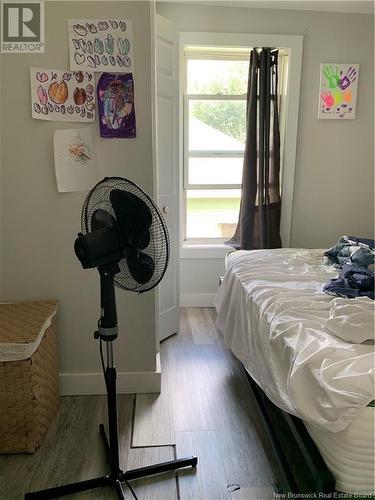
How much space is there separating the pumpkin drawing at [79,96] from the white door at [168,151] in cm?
74

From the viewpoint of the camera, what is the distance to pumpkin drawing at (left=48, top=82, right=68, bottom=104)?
76.1 inches

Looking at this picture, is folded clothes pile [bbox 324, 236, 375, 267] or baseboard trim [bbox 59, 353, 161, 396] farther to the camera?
baseboard trim [bbox 59, 353, 161, 396]

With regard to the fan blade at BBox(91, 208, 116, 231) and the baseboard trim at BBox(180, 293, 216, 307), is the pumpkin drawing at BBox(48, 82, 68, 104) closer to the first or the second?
the fan blade at BBox(91, 208, 116, 231)

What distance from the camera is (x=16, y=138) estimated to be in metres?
1.98

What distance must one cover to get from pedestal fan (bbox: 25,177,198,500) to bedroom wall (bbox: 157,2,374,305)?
2.10m

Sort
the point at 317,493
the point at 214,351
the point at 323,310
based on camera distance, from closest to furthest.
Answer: the point at 317,493 → the point at 323,310 → the point at 214,351

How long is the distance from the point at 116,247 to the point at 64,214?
2.70 feet

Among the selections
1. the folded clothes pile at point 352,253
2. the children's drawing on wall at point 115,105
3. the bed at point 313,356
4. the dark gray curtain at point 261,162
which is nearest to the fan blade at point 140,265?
the bed at point 313,356

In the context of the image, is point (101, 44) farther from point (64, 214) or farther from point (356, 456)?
point (356, 456)

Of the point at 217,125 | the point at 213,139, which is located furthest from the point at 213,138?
the point at 217,125

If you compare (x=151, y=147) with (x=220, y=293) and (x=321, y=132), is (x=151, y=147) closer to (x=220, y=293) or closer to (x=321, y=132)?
(x=220, y=293)

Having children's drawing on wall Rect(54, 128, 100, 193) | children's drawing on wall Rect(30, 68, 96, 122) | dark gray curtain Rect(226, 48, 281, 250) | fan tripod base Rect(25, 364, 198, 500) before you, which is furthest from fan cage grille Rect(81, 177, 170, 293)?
dark gray curtain Rect(226, 48, 281, 250)

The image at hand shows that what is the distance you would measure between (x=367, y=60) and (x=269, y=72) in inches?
34.3

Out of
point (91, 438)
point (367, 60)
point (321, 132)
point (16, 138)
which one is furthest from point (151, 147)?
point (367, 60)
